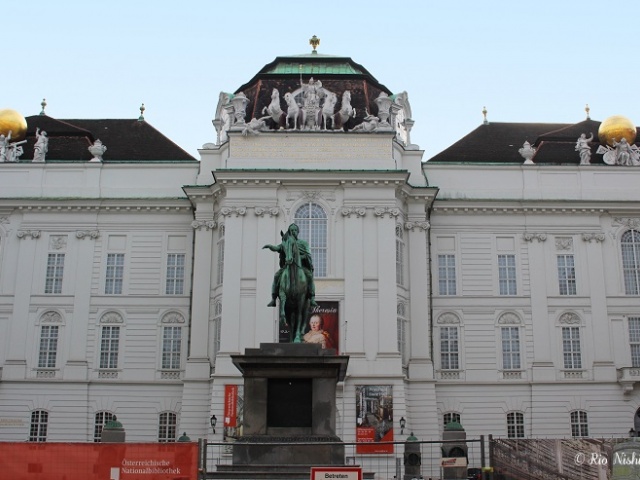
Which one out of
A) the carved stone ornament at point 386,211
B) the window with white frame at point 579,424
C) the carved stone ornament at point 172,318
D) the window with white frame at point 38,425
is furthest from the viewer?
the carved stone ornament at point 172,318

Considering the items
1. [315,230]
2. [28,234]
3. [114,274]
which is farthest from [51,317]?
[315,230]

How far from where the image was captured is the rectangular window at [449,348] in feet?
135

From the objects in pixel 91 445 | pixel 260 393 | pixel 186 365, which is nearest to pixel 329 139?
pixel 186 365

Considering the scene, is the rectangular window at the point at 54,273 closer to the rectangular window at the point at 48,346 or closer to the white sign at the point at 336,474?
the rectangular window at the point at 48,346

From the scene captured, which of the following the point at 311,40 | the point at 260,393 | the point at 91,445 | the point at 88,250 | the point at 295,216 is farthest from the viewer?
the point at 311,40

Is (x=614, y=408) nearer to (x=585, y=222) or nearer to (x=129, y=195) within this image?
(x=585, y=222)

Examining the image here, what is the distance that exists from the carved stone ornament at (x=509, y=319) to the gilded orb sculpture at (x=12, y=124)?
2607 cm

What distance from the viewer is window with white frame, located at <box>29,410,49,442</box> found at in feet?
131

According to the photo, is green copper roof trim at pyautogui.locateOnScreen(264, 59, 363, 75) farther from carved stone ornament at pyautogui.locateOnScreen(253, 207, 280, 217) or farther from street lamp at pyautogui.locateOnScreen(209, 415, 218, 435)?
street lamp at pyautogui.locateOnScreen(209, 415, 218, 435)

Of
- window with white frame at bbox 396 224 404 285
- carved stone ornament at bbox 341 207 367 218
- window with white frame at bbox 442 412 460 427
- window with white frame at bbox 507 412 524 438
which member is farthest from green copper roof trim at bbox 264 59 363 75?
window with white frame at bbox 507 412 524 438

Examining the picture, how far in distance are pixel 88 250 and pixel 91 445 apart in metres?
27.6

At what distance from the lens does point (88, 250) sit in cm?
4222

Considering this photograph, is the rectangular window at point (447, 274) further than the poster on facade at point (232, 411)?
Yes

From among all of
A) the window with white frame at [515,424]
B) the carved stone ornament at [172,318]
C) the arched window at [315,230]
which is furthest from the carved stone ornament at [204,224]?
the window with white frame at [515,424]
